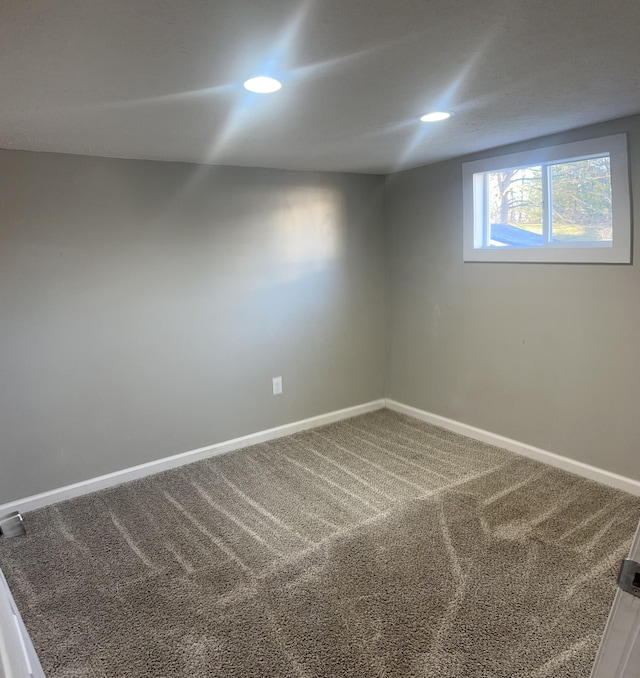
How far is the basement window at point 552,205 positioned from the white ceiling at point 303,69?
0.25 metres

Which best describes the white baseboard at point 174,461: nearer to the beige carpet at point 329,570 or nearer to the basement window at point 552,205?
the beige carpet at point 329,570

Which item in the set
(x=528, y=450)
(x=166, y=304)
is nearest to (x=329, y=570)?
(x=528, y=450)

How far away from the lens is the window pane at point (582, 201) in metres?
2.67

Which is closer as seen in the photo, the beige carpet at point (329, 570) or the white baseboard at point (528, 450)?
the beige carpet at point (329, 570)

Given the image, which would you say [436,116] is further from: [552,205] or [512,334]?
[512,334]

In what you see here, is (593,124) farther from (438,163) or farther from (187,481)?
(187,481)

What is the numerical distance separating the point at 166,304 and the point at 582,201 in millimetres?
2520

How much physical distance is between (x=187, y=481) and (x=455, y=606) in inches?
68.6

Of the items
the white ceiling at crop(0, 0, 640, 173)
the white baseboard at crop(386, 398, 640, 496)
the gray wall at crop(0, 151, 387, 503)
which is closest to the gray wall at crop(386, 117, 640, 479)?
the white baseboard at crop(386, 398, 640, 496)

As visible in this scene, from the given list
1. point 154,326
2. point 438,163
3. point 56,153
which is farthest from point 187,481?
point 438,163

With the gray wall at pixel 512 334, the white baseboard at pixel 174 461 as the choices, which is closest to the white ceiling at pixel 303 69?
the gray wall at pixel 512 334

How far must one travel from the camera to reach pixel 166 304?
120 inches

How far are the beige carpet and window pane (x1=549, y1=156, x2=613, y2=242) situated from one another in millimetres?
1425

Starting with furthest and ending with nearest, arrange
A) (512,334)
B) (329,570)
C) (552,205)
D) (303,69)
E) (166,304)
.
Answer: (512,334) < (166,304) < (552,205) < (329,570) < (303,69)
